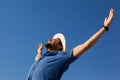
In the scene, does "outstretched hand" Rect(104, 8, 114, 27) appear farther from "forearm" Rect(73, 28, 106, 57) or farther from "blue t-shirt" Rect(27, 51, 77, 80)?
"blue t-shirt" Rect(27, 51, 77, 80)

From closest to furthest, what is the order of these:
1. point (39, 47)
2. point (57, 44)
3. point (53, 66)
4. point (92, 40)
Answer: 1. point (92, 40)
2. point (53, 66)
3. point (57, 44)
4. point (39, 47)

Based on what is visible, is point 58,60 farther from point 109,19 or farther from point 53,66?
point 109,19

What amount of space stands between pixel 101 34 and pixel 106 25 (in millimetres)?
235

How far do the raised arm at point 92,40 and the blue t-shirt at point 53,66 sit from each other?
0.55 feet

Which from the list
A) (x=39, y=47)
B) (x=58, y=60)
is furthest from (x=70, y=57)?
(x=39, y=47)

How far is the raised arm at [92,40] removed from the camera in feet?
25.1

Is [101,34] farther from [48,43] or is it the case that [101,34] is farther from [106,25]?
[48,43]

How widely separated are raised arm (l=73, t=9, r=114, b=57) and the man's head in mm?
971

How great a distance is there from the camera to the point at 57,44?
29.1 ft

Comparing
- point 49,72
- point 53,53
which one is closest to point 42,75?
point 49,72

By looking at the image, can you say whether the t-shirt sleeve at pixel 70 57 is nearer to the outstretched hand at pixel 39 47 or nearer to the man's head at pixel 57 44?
the man's head at pixel 57 44

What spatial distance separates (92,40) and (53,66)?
103 cm

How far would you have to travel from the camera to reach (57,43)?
887 centimetres

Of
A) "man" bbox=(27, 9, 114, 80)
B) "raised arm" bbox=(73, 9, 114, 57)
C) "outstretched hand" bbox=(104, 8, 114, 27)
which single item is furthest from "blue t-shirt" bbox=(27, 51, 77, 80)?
"outstretched hand" bbox=(104, 8, 114, 27)
